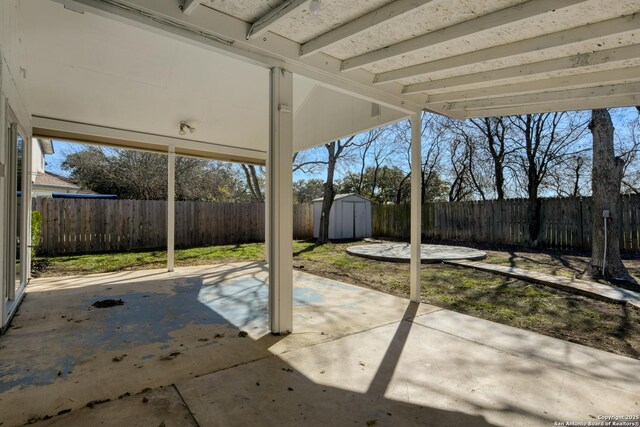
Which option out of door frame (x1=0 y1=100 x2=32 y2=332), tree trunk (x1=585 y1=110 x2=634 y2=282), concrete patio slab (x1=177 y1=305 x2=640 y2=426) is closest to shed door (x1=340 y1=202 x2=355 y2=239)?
tree trunk (x1=585 y1=110 x2=634 y2=282)

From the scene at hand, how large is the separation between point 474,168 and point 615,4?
14.1 metres

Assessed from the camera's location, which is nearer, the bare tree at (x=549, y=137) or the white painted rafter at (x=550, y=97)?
the white painted rafter at (x=550, y=97)

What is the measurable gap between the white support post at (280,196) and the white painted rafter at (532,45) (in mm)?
1253

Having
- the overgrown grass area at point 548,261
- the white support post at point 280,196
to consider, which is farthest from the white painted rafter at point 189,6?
the overgrown grass area at point 548,261

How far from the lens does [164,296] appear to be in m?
4.74

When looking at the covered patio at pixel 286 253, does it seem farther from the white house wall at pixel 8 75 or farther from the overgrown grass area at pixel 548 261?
the overgrown grass area at pixel 548 261

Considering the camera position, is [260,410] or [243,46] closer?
[260,410]

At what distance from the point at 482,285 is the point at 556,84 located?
3.10 m

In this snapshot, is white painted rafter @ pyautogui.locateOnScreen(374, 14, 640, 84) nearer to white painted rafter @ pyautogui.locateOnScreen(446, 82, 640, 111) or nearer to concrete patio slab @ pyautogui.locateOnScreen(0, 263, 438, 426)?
white painted rafter @ pyautogui.locateOnScreen(446, 82, 640, 111)

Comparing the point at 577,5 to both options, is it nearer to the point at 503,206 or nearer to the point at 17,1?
the point at 17,1

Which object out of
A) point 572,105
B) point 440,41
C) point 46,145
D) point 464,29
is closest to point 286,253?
point 440,41

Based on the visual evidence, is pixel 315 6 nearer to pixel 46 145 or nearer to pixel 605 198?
→ pixel 605 198

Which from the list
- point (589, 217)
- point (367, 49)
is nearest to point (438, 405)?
point (367, 49)

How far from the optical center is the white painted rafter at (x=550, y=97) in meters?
3.46
